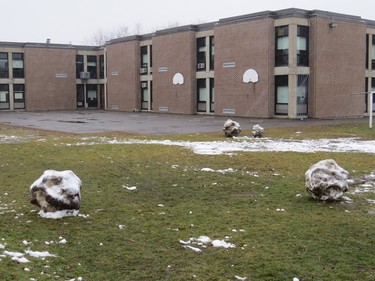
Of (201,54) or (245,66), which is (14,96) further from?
(245,66)

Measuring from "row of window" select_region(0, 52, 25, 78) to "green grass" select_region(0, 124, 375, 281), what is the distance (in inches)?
1754

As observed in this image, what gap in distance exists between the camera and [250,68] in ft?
116

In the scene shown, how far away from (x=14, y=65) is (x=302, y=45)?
1299 inches

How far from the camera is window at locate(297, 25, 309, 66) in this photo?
109ft

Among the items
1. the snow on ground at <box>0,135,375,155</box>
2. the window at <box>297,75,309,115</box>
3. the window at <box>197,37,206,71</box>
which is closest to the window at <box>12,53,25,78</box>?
the window at <box>197,37,206,71</box>

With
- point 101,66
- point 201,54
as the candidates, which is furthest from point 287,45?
point 101,66

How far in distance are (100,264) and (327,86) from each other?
103 feet

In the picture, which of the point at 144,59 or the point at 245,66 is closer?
the point at 245,66

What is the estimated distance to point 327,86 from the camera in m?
34.3

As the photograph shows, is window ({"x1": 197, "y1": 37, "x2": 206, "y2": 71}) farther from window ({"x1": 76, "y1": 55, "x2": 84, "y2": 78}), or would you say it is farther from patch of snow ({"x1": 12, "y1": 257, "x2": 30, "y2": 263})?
patch of snow ({"x1": 12, "y1": 257, "x2": 30, "y2": 263})

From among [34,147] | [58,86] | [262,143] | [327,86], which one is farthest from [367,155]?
[58,86]

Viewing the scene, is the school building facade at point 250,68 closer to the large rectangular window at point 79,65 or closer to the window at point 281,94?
the window at point 281,94

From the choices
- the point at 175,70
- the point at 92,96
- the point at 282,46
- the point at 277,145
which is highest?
the point at 282,46

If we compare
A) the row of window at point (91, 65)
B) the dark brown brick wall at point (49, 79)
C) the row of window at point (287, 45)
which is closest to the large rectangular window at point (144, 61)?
the row of window at point (91, 65)
